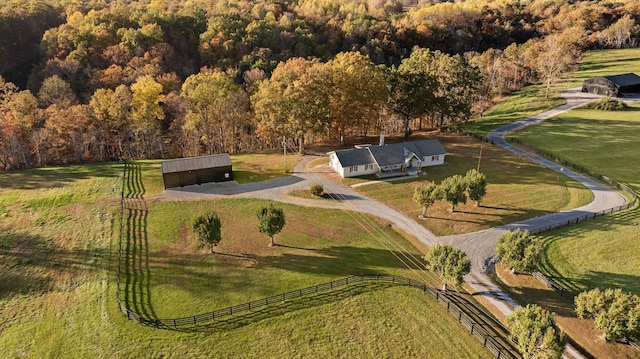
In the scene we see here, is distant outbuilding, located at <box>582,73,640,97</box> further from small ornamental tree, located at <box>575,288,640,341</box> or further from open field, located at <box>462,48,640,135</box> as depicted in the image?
small ornamental tree, located at <box>575,288,640,341</box>

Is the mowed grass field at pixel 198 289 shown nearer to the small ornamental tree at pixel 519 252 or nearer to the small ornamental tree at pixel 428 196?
the small ornamental tree at pixel 428 196

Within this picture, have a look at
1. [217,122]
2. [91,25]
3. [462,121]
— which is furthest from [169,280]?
[91,25]

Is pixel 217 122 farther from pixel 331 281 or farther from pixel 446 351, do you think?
pixel 446 351

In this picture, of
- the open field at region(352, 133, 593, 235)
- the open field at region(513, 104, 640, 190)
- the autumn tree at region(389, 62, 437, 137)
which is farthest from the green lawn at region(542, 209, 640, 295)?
the autumn tree at region(389, 62, 437, 137)

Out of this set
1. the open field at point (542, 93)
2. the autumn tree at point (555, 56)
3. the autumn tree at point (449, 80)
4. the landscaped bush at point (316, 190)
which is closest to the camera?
the landscaped bush at point (316, 190)

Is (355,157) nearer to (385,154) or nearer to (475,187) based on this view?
(385,154)

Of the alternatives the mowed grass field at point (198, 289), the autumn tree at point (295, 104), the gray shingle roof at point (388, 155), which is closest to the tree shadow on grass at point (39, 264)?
the mowed grass field at point (198, 289)
